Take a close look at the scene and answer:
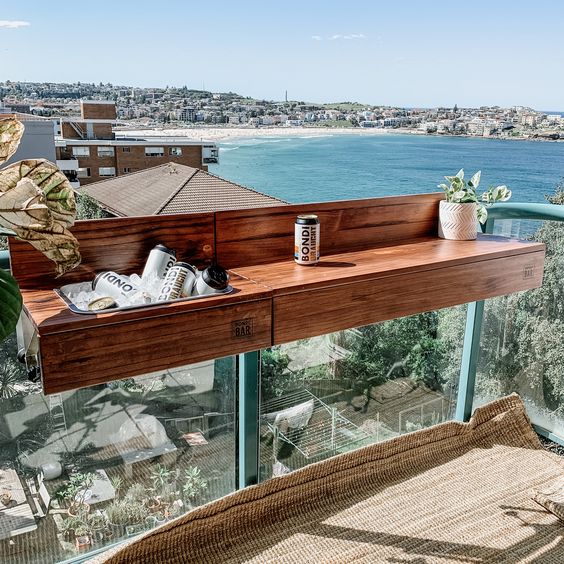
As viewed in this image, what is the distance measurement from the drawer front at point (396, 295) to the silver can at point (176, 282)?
0.20 m

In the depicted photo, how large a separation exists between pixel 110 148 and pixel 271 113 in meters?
10.6

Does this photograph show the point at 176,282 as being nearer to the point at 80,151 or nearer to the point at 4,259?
the point at 4,259

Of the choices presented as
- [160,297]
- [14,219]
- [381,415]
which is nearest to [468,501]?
[381,415]

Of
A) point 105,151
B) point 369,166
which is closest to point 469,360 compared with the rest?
point 105,151

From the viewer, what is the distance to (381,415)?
188 cm

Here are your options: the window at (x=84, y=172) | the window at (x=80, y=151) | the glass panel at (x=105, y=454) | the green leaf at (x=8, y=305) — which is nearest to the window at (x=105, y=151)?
the window at (x=80, y=151)

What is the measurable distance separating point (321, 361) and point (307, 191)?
17133 millimetres

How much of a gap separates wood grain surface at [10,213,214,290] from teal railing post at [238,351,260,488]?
0.30m

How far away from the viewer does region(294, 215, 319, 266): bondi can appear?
1503 mm

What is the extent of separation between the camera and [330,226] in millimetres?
1681

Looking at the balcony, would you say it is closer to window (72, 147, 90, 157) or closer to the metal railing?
the metal railing

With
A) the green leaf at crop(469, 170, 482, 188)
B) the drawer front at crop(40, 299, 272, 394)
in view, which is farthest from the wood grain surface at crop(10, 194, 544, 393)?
the green leaf at crop(469, 170, 482, 188)

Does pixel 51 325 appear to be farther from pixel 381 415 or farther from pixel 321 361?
pixel 381 415

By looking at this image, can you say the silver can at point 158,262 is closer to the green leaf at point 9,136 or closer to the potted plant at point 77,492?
the green leaf at point 9,136
